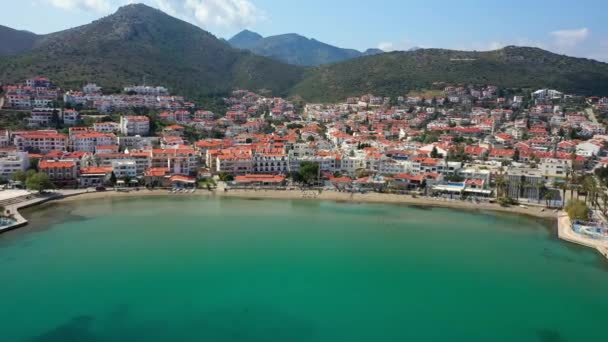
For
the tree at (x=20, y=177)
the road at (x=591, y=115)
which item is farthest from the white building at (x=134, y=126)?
the road at (x=591, y=115)

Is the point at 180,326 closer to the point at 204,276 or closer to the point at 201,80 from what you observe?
the point at 204,276

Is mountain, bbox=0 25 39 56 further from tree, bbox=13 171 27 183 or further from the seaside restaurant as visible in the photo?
the seaside restaurant

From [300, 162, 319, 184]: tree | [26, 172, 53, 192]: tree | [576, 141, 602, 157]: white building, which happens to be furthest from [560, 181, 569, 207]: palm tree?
[26, 172, 53, 192]: tree

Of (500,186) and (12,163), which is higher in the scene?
(12,163)

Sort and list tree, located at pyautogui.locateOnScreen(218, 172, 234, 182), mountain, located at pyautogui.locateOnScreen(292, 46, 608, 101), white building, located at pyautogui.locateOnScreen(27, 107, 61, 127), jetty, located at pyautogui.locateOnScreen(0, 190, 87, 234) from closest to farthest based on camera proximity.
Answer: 1. jetty, located at pyautogui.locateOnScreen(0, 190, 87, 234)
2. tree, located at pyautogui.locateOnScreen(218, 172, 234, 182)
3. white building, located at pyautogui.locateOnScreen(27, 107, 61, 127)
4. mountain, located at pyautogui.locateOnScreen(292, 46, 608, 101)

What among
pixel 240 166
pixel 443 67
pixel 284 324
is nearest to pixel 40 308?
pixel 284 324

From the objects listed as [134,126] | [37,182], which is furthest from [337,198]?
[134,126]

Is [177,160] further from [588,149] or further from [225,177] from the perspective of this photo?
[588,149]
